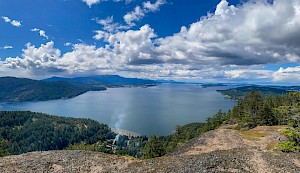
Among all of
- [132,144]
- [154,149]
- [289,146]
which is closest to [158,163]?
[289,146]

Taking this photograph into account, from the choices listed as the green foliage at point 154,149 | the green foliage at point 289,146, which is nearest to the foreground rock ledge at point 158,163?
the green foliage at point 289,146

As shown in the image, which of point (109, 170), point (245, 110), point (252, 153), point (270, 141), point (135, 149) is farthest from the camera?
point (135, 149)

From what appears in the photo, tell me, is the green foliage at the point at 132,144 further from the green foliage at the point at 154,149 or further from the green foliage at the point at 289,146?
the green foliage at the point at 289,146

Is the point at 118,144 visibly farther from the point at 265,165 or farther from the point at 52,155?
the point at 265,165

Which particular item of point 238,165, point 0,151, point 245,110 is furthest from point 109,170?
point 245,110

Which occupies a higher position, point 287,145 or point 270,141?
point 287,145

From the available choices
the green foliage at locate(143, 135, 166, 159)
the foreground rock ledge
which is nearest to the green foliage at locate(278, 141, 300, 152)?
the foreground rock ledge

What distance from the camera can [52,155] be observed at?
45.9 meters

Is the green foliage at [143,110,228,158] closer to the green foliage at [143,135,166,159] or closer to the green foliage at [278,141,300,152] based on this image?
the green foliage at [143,135,166,159]

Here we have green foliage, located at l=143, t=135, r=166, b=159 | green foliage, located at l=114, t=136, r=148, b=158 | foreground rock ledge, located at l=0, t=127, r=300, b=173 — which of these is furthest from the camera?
green foliage, located at l=114, t=136, r=148, b=158

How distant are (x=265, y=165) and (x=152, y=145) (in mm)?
49325

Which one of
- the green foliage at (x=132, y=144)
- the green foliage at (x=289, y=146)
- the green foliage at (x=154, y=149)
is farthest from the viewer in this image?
the green foliage at (x=132, y=144)

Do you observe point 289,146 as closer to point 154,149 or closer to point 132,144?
point 154,149

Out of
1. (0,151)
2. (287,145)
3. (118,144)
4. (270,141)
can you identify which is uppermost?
(287,145)
